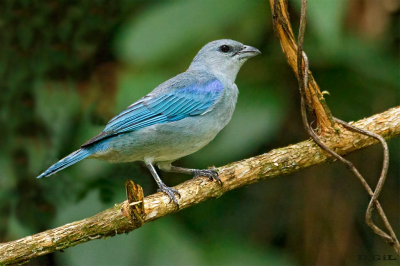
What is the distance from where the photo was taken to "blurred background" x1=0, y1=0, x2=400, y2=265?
4402 millimetres

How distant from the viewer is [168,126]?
3766mm

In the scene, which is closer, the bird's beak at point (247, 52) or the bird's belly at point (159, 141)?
the bird's belly at point (159, 141)

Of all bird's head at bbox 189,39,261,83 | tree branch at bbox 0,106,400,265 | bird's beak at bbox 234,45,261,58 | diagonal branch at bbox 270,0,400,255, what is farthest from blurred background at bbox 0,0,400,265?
diagonal branch at bbox 270,0,400,255

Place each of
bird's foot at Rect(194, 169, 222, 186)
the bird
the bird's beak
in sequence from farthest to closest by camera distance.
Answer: the bird's beak < the bird < bird's foot at Rect(194, 169, 222, 186)

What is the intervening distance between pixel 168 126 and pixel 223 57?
3.32 ft

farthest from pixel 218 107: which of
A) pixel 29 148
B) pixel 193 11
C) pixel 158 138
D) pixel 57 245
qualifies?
pixel 29 148

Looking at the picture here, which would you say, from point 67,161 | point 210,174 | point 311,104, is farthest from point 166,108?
point 311,104

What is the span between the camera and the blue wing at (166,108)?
12.3ft

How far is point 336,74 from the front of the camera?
4578mm

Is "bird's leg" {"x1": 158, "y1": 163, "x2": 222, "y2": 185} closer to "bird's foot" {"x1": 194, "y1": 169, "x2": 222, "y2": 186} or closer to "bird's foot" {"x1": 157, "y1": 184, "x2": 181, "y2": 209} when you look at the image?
"bird's foot" {"x1": 194, "y1": 169, "x2": 222, "y2": 186}

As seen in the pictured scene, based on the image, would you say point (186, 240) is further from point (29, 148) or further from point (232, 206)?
point (29, 148)

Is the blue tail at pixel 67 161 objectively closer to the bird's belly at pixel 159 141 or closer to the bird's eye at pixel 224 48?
the bird's belly at pixel 159 141

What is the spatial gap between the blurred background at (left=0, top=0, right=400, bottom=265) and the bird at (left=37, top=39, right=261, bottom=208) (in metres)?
0.44

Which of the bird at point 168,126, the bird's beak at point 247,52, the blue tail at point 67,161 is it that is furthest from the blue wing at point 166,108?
the bird's beak at point 247,52
